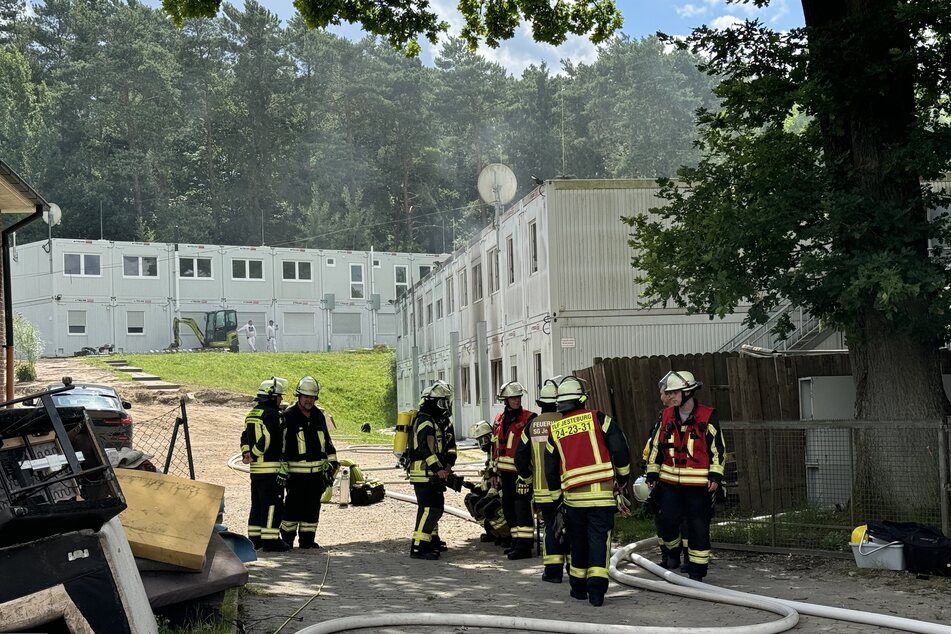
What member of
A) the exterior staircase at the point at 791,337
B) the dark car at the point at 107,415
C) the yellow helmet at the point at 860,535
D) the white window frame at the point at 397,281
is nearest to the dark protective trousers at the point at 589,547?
the yellow helmet at the point at 860,535

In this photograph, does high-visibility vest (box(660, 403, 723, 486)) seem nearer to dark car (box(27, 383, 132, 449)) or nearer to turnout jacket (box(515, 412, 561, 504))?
turnout jacket (box(515, 412, 561, 504))

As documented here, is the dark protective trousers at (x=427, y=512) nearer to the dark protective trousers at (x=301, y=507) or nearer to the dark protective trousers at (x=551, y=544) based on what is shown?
the dark protective trousers at (x=301, y=507)

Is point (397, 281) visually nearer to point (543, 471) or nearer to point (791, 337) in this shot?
point (791, 337)

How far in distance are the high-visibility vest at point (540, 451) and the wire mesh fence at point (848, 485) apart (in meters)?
2.48

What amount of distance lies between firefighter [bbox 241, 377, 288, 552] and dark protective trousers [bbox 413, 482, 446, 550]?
1.47 meters

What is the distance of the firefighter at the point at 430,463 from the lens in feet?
35.3

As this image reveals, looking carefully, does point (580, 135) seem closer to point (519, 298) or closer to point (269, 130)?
point (269, 130)

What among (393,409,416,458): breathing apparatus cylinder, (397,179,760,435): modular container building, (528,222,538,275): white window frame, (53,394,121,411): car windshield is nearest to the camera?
(393,409,416,458): breathing apparatus cylinder

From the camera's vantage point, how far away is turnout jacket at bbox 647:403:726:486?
9.09 meters

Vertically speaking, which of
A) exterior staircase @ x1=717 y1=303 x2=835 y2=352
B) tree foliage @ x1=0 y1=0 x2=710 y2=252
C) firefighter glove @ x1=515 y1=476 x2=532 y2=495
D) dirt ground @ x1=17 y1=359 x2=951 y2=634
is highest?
tree foliage @ x1=0 y1=0 x2=710 y2=252

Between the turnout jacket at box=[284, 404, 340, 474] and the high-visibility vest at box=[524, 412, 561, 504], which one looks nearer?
the high-visibility vest at box=[524, 412, 561, 504]

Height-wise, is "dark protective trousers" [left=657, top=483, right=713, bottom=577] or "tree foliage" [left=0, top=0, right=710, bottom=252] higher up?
"tree foliage" [left=0, top=0, right=710, bottom=252]

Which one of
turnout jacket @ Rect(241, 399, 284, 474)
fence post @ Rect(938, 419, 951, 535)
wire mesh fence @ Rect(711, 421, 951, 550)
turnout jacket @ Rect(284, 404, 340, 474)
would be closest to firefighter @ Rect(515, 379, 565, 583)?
wire mesh fence @ Rect(711, 421, 951, 550)

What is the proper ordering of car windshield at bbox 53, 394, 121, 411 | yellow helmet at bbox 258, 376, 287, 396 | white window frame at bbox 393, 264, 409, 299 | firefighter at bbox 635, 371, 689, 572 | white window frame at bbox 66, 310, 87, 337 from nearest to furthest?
firefighter at bbox 635, 371, 689, 572 → yellow helmet at bbox 258, 376, 287, 396 → car windshield at bbox 53, 394, 121, 411 → white window frame at bbox 66, 310, 87, 337 → white window frame at bbox 393, 264, 409, 299
